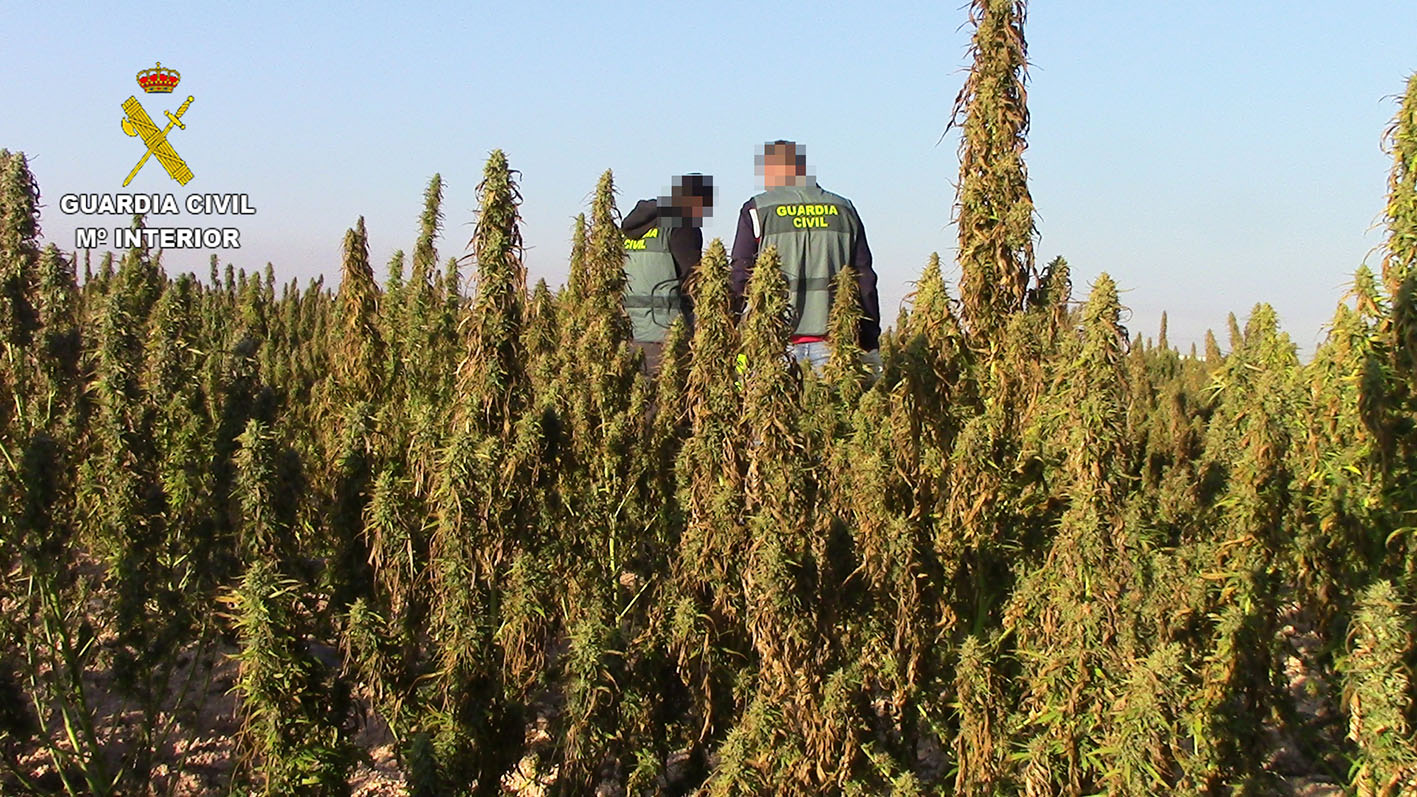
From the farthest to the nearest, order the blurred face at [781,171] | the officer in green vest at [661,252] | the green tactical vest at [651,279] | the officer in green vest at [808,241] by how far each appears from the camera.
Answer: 1. the green tactical vest at [651,279]
2. the officer in green vest at [661,252]
3. the blurred face at [781,171]
4. the officer in green vest at [808,241]

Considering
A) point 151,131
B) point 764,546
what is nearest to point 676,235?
point 764,546

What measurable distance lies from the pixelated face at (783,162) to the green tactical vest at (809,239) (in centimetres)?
19

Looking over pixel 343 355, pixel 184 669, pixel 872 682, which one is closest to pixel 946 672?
pixel 872 682

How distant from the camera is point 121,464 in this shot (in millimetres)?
4996

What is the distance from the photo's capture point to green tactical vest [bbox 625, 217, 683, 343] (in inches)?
303

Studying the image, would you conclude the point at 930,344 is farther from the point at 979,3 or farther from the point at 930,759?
the point at 930,759

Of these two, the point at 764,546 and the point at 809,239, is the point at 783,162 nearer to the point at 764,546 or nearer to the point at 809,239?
the point at 809,239

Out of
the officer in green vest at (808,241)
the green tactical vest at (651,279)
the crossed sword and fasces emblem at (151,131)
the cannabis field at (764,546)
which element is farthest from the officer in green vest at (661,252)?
the crossed sword and fasces emblem at (151,131)

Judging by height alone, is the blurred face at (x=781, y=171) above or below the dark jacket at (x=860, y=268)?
above

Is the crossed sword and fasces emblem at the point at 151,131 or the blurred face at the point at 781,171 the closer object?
the blurred face at the point at 781,171

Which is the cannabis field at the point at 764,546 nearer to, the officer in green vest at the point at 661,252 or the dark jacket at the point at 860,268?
the dark jacket at the point at 860,268

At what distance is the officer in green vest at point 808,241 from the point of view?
21.9ft

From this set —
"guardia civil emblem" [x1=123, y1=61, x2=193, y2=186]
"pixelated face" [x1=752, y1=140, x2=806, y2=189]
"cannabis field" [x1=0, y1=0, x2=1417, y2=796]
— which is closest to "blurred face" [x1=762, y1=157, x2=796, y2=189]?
"pixelated face" [x1=752, y1=140, x2=806, y2=189]

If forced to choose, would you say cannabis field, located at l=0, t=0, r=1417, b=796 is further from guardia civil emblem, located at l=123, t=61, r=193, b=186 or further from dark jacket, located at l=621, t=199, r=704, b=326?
guardia civil emblem, located at l=123, t=61, r=193, b=186
